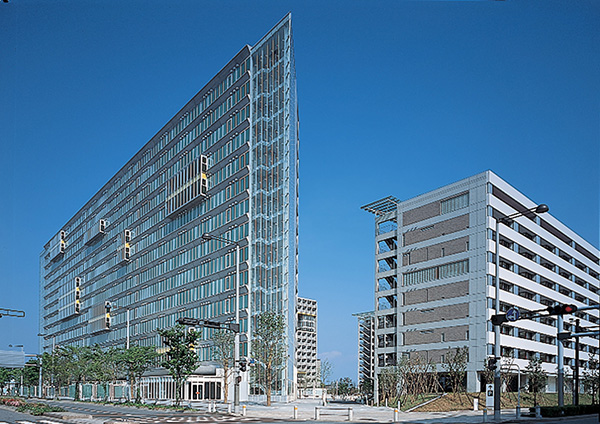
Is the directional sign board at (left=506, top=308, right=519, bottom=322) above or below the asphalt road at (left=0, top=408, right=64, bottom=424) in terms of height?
above

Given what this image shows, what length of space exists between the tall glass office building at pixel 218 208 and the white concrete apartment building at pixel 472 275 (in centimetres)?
916

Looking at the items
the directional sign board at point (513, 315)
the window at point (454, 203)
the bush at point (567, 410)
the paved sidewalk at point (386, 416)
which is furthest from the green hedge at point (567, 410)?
the window at point (454, 203)

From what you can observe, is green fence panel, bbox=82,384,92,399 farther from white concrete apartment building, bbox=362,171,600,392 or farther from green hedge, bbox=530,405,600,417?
green hedge, bbox=530,405,600,417

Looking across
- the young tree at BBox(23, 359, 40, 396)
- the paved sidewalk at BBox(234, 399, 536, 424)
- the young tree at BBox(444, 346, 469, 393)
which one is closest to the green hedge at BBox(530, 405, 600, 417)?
the paved sidewalk at BBox(234, 399, 536, 424)

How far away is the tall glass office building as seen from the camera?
1986 inches

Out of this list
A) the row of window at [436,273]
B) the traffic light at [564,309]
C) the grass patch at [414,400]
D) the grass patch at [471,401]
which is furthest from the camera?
the row of window at [436,273]

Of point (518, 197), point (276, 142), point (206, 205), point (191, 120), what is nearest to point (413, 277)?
point (518, 197)

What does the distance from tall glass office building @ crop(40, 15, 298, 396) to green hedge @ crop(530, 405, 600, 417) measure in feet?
84.4

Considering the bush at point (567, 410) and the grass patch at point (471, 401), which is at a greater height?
the bush at point (567, 410)

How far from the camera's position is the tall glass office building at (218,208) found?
50.4 meters

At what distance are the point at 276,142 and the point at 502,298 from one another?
20.7 metres

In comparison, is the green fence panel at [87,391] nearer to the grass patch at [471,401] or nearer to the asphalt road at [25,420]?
the grass patch at [471,401]

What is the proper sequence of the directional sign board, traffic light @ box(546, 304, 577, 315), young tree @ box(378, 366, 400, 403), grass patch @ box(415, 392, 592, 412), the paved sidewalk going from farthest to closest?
young tree @ box(378, 366, 400, 403) < grass patch @ box(415, 392, 592, 412) < the paved sidewalk < the directional sign board < traffic light @ box(546, 304, 577, 315)

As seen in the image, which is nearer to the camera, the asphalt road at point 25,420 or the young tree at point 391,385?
the asphalt road at point 25,420
